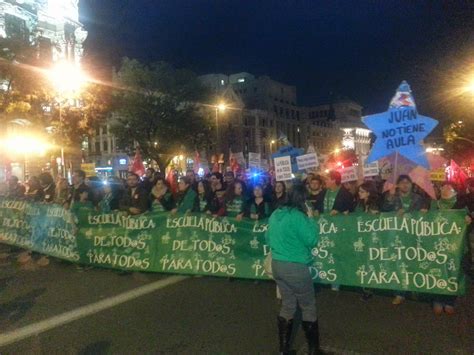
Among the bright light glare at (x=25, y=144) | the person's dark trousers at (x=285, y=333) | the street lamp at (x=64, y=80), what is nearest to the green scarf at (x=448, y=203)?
the person's dark trousers at (x=285, y=333)

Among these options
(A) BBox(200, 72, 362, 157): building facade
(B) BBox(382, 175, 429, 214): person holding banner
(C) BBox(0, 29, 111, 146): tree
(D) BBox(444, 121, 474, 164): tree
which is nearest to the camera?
(B) BBox(382, 175, 429, 214): person holding banner

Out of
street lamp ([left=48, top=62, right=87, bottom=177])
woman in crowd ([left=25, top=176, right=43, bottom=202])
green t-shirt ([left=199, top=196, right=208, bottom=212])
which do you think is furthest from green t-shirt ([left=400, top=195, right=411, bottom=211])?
street lamp ([left=48, top=62, right=87, bottom=177])

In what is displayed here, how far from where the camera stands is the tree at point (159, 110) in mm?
45656

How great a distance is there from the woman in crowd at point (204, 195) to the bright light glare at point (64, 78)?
1377cm

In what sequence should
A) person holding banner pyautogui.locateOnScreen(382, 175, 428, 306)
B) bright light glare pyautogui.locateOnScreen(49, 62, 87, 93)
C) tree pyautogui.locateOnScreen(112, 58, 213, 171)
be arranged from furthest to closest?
tree pyautogui.locateOnScreen(112, 58, 213, 171) < bright light glare pyautogui.locateOnScreen(49, 62, 87, 93) < person holding banner pyautogui.locateOnScreen(382, 175, 428, 306)

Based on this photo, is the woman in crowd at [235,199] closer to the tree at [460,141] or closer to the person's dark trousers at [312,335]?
the person's dark trousers at [312,335]

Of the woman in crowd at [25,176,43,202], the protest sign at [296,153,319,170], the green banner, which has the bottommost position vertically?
the green banner

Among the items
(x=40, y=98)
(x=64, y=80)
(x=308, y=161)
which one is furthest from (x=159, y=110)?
(x=308, y=161)

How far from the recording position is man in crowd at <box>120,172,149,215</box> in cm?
938

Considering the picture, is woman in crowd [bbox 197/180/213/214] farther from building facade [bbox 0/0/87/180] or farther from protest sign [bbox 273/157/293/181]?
building facade [bbox 0/0/87/180]

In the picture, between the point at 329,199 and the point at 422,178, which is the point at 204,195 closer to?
the point at 329,199

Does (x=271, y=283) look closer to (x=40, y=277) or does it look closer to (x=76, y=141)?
(x=40, y=277)

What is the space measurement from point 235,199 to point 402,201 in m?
3.30

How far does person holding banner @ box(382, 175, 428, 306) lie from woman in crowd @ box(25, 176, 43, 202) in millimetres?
7798
